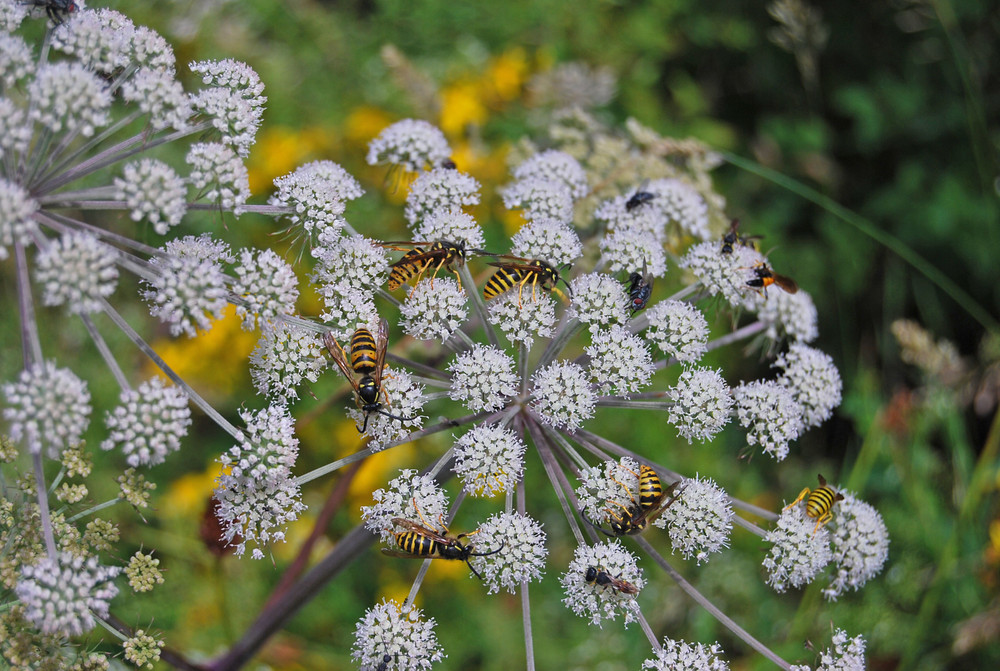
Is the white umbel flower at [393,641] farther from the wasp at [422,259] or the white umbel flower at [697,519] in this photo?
the wasp at [422,259]

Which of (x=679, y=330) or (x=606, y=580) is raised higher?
(x=679, y=330)

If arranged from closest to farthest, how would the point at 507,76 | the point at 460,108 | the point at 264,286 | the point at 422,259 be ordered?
the point at 264,286, the point at 422,259, the point at 460,108, the point at 507,76

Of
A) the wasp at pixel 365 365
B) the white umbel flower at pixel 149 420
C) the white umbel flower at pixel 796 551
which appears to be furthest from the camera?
the white umbel flower at pixel 796 551

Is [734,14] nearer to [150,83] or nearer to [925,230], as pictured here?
[925,230]

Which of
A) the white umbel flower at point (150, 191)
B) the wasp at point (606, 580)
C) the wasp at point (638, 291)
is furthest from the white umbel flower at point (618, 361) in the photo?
the white umbel flower at point (150, 191)

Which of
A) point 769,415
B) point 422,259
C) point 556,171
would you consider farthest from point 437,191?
point 769,415

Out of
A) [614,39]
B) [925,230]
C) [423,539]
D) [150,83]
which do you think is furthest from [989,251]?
[150,83]

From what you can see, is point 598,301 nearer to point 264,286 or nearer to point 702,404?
point 702,404

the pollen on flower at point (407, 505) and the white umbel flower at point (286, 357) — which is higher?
the white umbel flower at point (286, 357)
